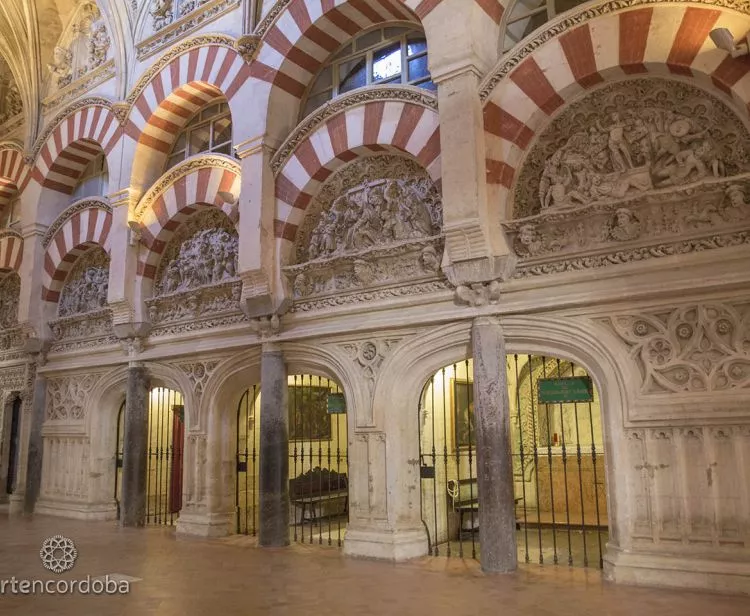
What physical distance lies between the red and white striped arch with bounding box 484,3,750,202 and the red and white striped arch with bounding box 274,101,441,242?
2.32 feet

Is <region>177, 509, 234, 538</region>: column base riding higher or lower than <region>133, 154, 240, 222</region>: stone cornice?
lower

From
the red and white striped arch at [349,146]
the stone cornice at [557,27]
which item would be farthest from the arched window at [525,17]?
the red and white striped arch at [349,146]

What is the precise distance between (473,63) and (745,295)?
312 cm

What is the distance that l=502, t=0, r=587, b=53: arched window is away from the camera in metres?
6.40

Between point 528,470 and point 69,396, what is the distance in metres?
7.18

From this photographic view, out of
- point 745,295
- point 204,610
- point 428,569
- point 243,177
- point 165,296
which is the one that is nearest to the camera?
point 204,610

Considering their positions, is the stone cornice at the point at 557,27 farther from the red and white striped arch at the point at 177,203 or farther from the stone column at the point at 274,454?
the stone column at the point at 274,454

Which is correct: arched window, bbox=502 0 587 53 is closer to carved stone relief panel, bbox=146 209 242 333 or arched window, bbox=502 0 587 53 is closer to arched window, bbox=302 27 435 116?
arched window, bbox=302 27 435 116

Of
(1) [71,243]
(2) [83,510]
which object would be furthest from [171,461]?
(1) [71,243]

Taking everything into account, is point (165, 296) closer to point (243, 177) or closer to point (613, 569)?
point (243, 177)

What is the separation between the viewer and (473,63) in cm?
608

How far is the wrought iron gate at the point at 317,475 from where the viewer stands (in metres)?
7.71

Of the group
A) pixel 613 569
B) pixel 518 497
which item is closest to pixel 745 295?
pixel 613 569

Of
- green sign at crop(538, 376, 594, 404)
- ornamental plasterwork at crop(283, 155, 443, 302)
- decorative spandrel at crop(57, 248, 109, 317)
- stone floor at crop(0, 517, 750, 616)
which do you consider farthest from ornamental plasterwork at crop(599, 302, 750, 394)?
decorative spandrel at crop(57, 248, 109, 317)
